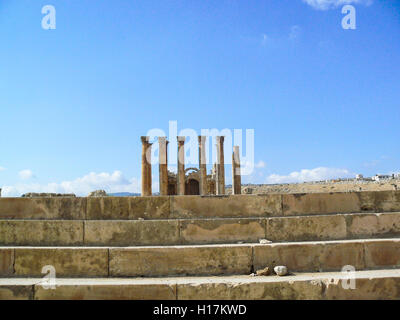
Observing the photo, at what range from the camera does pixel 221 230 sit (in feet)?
18.5

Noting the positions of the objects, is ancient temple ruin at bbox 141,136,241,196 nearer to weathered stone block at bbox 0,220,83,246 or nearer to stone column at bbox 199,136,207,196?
stone column at bbox 199,136,207,196

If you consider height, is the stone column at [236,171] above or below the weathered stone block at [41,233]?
above

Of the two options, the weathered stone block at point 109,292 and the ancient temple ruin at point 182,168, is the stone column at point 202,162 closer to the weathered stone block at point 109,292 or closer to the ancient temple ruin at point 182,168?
the ancient temple ruin at point 182,168

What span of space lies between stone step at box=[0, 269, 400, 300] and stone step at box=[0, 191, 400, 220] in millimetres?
1692

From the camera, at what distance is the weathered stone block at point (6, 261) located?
5172 mm

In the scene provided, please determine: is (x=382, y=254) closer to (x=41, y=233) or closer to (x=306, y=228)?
(x=306, y=228)

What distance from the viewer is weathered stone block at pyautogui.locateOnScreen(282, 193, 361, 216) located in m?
6.10

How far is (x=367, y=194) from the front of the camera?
20.7ft

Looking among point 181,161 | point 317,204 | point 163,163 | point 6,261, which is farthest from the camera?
point 181,161

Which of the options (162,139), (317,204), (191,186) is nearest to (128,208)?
(317,204)

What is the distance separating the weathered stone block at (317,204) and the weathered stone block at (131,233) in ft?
7.20

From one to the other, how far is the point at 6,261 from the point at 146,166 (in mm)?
15912

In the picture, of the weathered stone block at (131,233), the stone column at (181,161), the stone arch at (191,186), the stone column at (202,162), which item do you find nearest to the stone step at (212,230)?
the weathered stone block at (131,233)
